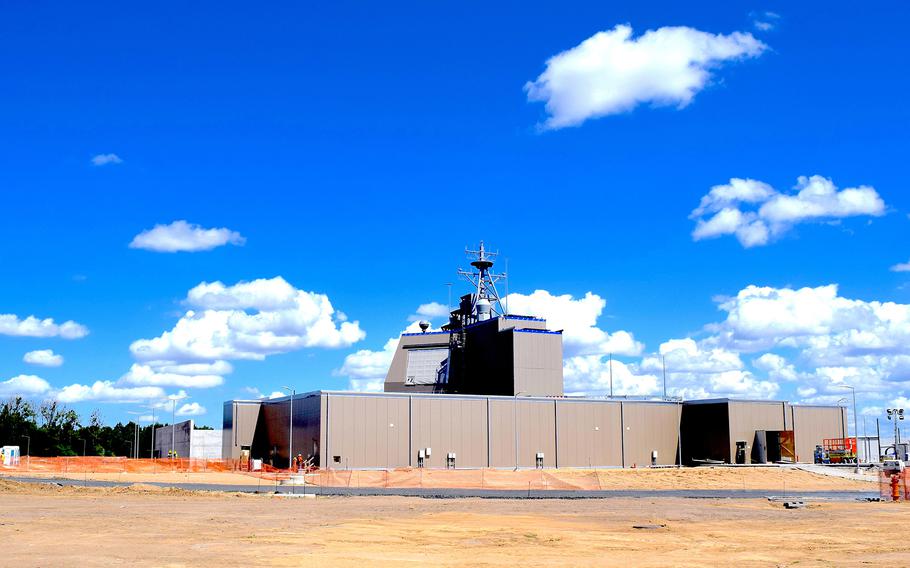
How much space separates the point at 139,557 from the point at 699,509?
27.3 m

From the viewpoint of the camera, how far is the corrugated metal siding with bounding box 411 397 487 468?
247ft

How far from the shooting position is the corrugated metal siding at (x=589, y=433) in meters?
81.8

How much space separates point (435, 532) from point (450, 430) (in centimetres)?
4635

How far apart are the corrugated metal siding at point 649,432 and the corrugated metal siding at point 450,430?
1625 cm

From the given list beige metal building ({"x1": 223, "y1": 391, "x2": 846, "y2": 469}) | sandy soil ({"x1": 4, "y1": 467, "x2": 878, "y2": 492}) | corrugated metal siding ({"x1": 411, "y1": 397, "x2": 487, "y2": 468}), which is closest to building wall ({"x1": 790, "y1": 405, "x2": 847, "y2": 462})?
beige metal building ({"x1": 223, "y1": 391, "x2": 846, "y2": 469})

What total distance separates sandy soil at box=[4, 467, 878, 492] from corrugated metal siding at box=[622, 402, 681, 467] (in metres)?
10.9

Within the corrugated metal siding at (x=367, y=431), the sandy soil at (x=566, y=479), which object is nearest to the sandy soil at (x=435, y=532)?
the sandy soil at (x=566, y=479)

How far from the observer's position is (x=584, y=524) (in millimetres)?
34062

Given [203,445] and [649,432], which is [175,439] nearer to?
[203,445]

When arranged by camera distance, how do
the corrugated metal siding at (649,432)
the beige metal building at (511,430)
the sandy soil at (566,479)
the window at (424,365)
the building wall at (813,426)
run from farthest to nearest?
the window at (424,365)
the building wall at (813,426)
the corrugated metal siding at (649,432)
the beige metal building at (511,430)
the sandy soil at (566,479)

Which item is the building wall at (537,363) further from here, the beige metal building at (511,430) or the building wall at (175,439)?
the building wall at (175,439)

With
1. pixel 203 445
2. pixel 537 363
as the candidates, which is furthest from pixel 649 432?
pixel 203 445

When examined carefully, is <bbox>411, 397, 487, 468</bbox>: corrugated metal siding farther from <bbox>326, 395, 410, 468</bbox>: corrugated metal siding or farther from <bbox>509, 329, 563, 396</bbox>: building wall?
<bbox>509, 329, 563, 396</bbox>: building wall

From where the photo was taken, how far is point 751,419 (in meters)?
87.1
